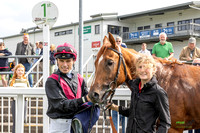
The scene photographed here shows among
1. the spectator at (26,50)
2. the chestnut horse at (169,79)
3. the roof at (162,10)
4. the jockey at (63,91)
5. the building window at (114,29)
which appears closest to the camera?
the jockey at (63,91)

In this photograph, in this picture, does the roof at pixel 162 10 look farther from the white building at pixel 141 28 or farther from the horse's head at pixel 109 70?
the horse's head at pixel 109 70

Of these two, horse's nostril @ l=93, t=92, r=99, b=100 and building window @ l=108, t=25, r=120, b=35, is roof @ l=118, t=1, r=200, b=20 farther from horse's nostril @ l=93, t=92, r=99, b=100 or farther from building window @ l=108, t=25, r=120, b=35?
horse's nostril @ l=93, t=92, r=99, b=100

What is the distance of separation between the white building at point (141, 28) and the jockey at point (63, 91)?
2314 centimetres

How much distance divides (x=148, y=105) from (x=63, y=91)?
95cm

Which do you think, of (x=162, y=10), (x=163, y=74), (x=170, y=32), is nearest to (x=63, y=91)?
(x=163, y=74)

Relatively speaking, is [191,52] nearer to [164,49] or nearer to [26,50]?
[164,49]

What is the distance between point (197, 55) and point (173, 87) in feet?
14.5

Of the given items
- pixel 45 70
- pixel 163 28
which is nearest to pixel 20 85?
pixel 45 70

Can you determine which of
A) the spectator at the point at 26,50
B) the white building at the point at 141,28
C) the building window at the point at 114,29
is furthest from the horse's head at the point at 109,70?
the building window at the point at 114,29

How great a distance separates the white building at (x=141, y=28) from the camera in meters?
27.8

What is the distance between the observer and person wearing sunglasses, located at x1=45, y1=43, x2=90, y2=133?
111 inches

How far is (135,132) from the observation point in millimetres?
2695

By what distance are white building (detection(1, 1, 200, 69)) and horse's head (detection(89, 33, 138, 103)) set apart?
896 inches

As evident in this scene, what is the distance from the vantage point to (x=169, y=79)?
11.4ft
